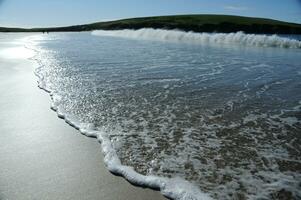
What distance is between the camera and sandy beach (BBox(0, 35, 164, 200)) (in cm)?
548

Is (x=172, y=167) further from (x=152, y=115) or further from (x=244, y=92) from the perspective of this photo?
(x=244, y=92)

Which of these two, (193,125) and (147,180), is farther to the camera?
(193,125)

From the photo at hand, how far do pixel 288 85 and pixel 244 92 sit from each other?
9.41 ft

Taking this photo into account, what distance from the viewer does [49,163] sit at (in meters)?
6.51

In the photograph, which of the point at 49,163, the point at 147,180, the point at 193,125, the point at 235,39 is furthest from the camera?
the point at 235,39

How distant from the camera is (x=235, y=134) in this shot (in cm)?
821

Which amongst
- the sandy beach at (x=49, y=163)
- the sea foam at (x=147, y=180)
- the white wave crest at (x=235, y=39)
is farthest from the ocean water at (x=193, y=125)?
the white wave crest at (x=235, y=39)

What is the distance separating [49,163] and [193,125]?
3.89 meters

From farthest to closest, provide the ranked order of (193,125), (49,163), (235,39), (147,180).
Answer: (235,39)
(193,125)
(49,163)
(147,180)

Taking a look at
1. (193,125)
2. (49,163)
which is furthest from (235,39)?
(49,163)

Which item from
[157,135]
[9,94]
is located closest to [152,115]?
[157,135]

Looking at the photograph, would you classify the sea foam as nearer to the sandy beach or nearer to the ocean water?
the ocean water

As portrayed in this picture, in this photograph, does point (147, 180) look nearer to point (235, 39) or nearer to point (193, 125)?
point (193, 125)

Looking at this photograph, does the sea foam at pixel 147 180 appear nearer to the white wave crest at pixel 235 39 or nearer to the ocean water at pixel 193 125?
the ocean water at pixel 193 125
